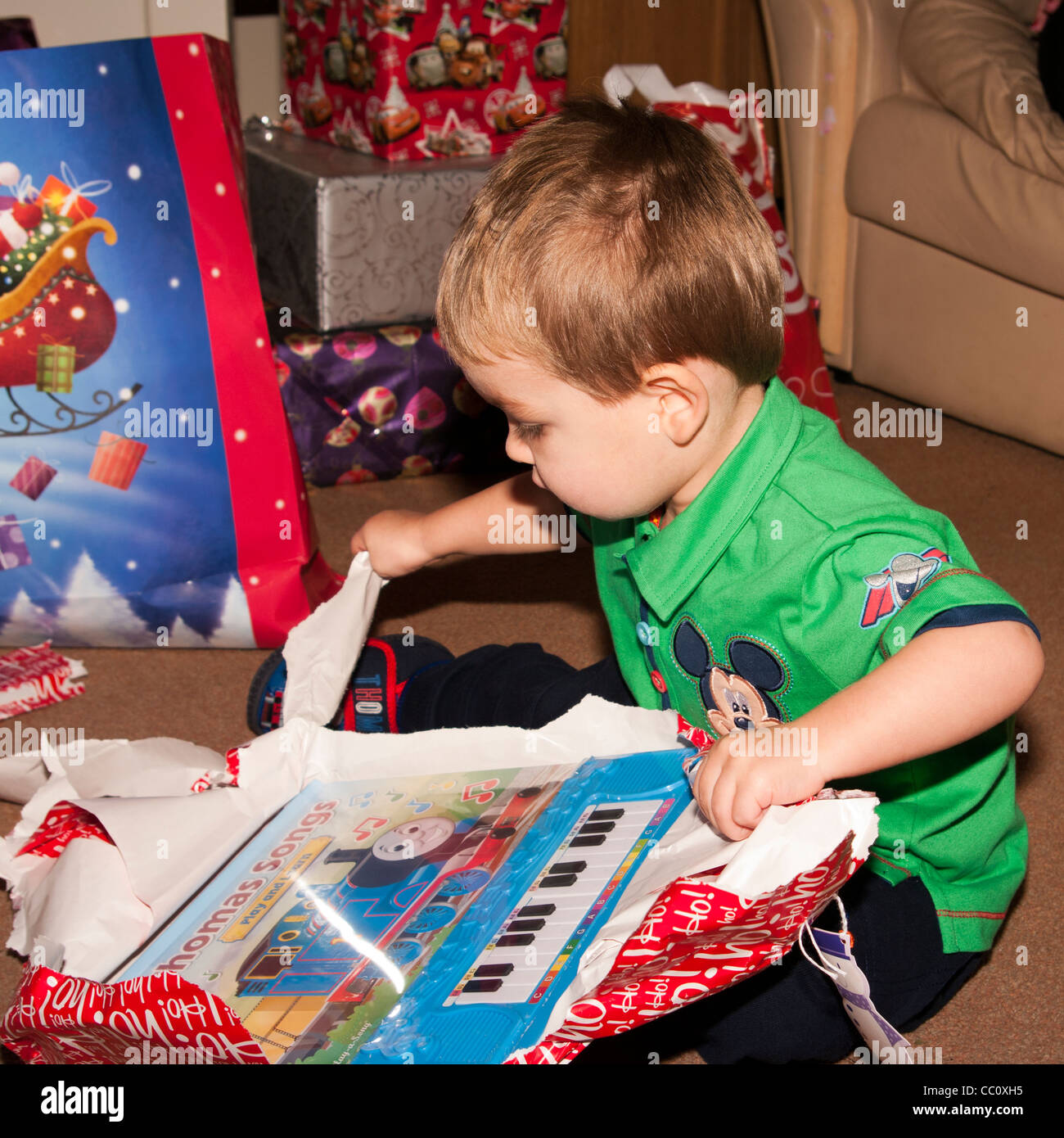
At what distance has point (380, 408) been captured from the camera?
53.9 inches

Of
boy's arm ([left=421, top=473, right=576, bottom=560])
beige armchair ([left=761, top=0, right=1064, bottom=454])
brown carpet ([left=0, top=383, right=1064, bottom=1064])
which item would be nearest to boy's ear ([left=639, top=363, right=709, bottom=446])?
boy's arm ([left=421, top=473, right=576, bottom=560])

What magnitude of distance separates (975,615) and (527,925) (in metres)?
0.26

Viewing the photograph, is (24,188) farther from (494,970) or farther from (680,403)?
(494,970)

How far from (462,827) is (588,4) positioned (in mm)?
1332

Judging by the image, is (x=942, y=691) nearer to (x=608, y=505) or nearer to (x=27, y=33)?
(x=608, y=505)

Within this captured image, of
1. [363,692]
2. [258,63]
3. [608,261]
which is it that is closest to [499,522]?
[363,692]

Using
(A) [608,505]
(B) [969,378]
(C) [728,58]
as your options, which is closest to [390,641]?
(A) [608,505]

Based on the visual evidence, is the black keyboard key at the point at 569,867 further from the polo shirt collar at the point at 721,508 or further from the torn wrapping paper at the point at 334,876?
the polo shirt collar at the point at 721,508

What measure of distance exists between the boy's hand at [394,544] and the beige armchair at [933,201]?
33.1 inches

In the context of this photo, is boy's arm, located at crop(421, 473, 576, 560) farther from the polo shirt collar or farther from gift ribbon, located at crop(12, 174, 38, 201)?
gift ribbon, located at crop(12, 174, 38, 201)

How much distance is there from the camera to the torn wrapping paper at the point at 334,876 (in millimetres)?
524

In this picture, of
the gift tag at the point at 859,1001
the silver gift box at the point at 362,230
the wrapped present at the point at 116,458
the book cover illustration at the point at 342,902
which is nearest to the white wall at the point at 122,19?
the silver gift box at the point at 362,230

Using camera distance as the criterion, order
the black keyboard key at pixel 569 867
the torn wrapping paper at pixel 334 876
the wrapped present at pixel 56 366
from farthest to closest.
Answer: the wrapped present at pixel 56 366
the black keyboard key at pixel 569 867
the torn wrapping paper at pixel 334 876

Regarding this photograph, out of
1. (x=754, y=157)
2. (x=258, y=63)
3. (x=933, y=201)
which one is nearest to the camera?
(x=754, y=157)
